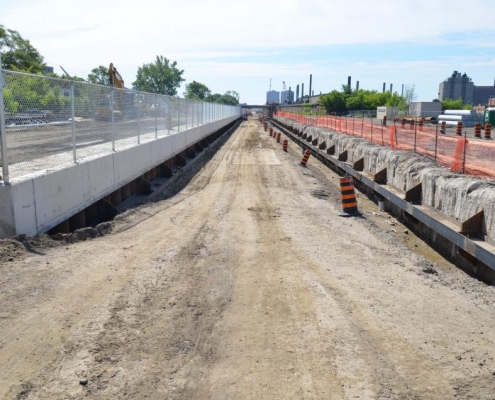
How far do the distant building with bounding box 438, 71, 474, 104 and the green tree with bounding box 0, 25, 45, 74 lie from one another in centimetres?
14952

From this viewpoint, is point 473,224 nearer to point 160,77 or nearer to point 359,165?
point 359,165

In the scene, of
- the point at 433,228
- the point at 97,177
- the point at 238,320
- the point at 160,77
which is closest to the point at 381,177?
the point at 433,228

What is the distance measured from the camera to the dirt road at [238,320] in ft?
14.5

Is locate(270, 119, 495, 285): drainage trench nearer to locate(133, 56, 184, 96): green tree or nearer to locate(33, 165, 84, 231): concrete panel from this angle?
locate(33, 165, 84, 231): concrete panel

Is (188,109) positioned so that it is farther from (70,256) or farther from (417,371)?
(417,371)

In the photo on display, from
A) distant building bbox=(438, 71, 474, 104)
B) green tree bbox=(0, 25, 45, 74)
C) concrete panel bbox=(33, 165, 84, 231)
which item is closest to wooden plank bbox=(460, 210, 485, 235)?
concrete panel bbox=(33, 165, 84, 231)

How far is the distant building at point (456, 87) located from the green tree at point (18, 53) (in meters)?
150

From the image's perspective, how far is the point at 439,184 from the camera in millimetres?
10516

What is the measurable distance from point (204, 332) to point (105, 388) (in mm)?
1383

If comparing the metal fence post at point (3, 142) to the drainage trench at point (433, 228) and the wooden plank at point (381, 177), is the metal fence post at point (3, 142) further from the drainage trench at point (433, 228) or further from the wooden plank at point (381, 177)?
the wooden plank at point (381, 177)

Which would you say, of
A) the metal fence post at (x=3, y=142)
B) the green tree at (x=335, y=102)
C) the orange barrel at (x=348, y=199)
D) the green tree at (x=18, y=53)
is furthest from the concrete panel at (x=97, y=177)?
the green tree at (x=335, y=102)

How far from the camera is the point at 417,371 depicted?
471 cm

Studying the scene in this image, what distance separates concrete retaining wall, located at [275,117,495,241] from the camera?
860 centimetres

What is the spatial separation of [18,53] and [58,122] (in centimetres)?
7651
